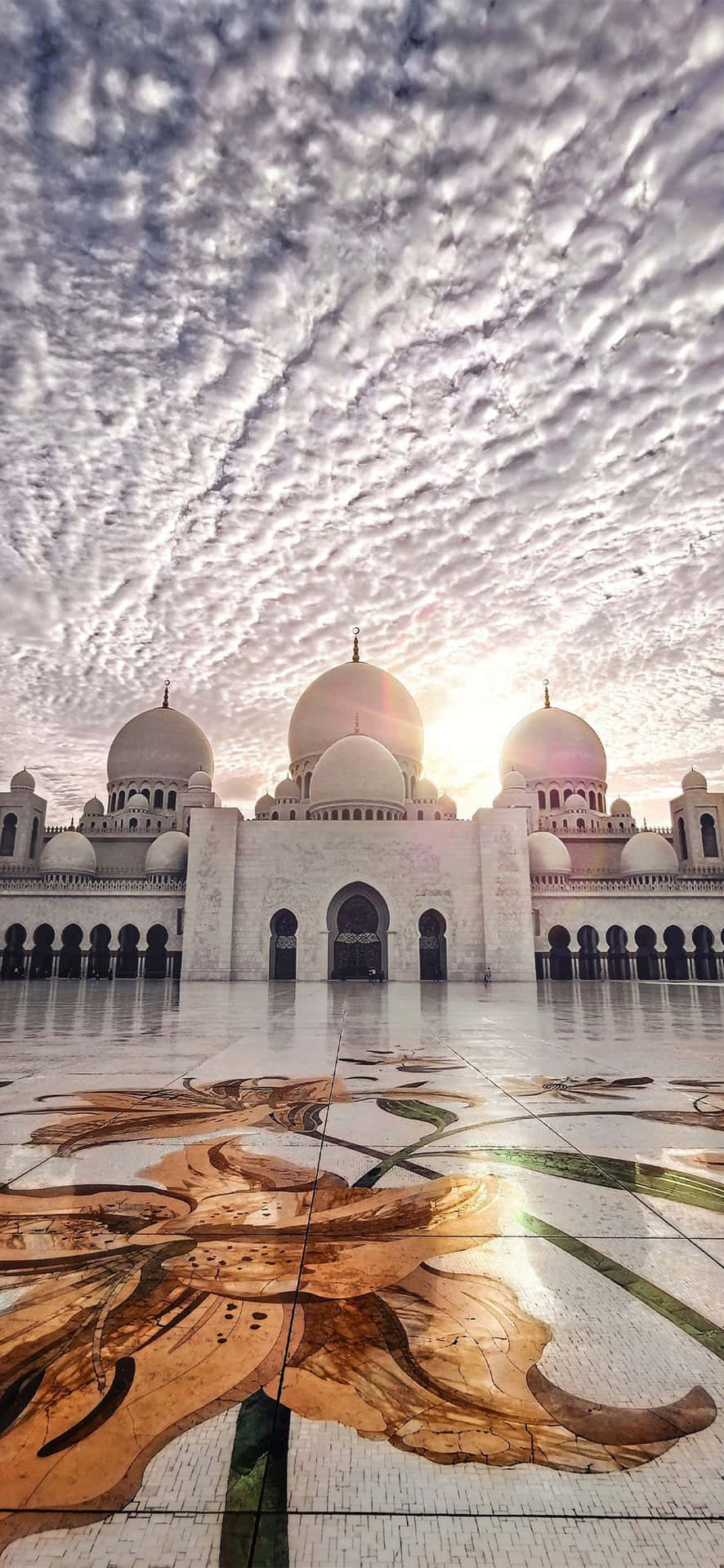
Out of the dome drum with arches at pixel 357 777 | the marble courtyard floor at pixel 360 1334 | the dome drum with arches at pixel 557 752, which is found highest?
the dome drum with arches at pixel 557 752

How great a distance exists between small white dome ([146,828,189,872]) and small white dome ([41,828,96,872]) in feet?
7.69

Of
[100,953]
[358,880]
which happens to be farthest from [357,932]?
[100,953]

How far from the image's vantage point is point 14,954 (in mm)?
27641

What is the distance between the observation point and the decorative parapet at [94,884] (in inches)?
1066

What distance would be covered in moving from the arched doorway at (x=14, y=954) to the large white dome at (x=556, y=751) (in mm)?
21724

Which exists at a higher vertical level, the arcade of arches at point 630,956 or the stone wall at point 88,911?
the stone wall at point 88,911

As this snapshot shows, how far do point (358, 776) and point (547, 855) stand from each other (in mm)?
7852

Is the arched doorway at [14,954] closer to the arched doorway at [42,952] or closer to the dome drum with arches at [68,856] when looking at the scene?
the arched doorway at [42,952]

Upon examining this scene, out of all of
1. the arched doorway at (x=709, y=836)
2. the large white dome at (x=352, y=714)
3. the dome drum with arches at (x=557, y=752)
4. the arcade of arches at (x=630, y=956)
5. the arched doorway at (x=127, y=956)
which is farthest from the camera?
the dome drum with arches at (x=557, y=752)

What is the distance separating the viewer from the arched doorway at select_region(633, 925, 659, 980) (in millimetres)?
28266

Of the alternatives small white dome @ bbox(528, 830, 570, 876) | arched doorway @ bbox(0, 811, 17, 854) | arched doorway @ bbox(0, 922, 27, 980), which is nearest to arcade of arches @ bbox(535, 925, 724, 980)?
small white dome @ bbox(528, 830, 570, 876)

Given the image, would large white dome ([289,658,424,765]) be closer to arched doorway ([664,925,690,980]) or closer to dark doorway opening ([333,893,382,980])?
dark doorway opening ([333,893,382,980])

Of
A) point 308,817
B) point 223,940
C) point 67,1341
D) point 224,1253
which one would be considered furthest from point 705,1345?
point 308,817

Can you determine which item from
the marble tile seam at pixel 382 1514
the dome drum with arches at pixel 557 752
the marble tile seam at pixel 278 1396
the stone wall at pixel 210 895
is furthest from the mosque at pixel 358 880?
the marble tile seam at pixel 382 1514
